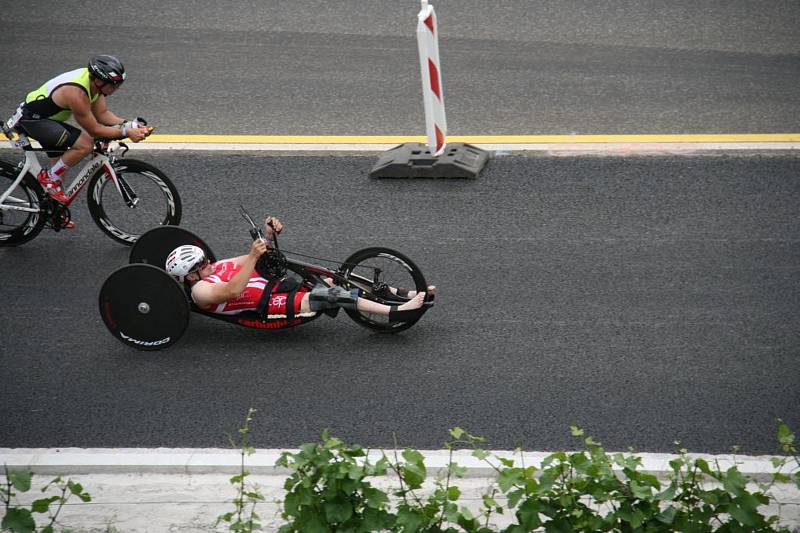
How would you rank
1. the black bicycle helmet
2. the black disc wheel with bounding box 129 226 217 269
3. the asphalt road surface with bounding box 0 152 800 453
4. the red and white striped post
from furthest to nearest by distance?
the red and white striped post → the black bicycle helmet → the black disc wheel with bounding box 129 226 217 269 → the asphalt road surface with bounding box 0 152 800 453

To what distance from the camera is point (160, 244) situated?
23.7ft

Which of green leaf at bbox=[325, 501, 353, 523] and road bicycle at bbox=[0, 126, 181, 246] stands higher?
road bicycle at bbox=[0, 126, 181, 246]

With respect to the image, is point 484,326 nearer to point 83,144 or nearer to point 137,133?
point 137,133

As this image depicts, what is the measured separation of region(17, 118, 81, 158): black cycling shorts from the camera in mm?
7961

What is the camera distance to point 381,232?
8.41m

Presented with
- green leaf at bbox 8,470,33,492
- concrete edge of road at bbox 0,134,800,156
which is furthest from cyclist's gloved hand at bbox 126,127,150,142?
green leaf at bbox 8,470,33,492

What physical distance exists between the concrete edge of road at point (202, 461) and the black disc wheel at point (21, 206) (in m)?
2.80

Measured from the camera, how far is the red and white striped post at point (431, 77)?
350 inches

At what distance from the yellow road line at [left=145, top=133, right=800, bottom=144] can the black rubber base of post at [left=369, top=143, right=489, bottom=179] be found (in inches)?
23.9

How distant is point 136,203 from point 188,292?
1620mm

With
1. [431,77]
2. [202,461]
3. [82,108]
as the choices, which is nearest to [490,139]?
[431,77]

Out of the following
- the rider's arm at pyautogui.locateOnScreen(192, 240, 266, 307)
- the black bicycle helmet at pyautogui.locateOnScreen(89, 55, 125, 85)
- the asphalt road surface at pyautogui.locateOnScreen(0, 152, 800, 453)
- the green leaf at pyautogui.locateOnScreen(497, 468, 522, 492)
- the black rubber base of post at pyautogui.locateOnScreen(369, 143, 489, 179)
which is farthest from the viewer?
the black rubber base of post at pyautogui.locateOnScreen(369, 143, 489, 179)

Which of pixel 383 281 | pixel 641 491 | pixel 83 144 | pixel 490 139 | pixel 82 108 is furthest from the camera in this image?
pixel 490 139

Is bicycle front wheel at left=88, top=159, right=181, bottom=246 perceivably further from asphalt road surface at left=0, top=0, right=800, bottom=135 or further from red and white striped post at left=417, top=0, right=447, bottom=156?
red and white striped post at left=417, top=0, right=447, bottom=156
